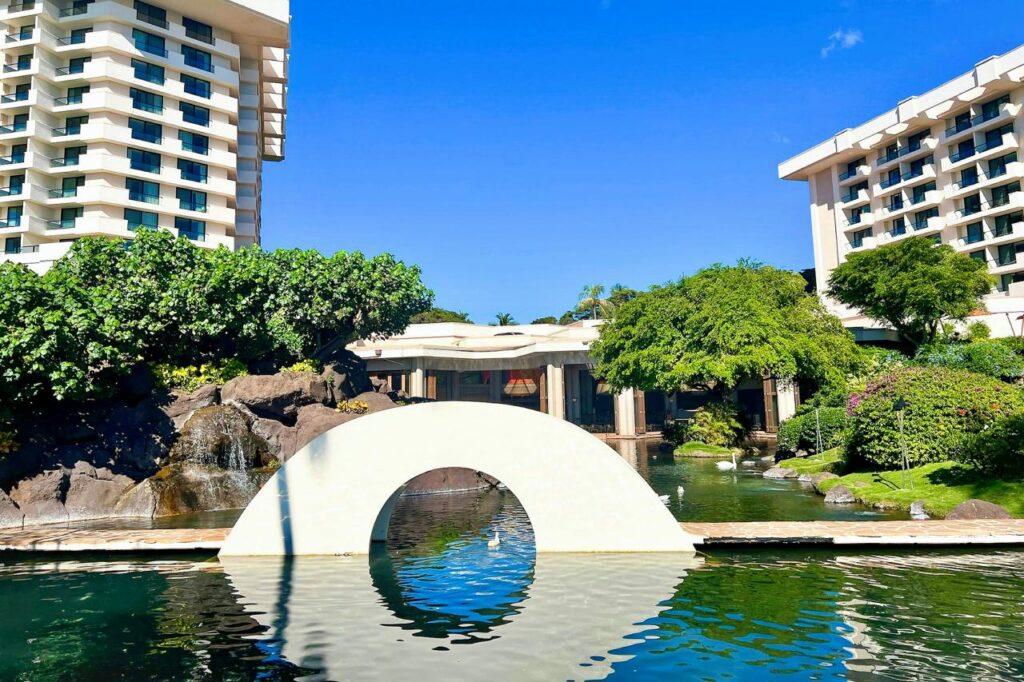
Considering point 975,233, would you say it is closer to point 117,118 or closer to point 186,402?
point 186,402

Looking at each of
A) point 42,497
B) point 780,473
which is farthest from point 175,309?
point 780,473

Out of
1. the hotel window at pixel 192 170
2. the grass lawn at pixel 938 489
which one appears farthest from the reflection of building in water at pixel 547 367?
the grass lawn at pixel 938 489

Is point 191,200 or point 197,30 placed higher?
point 197,30

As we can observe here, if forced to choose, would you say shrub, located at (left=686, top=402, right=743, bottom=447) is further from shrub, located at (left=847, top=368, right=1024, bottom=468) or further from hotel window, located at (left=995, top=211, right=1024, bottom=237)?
hotel window, located at (left=995, top=211, right=1024, bottom=237)

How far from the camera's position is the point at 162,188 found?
55.2m

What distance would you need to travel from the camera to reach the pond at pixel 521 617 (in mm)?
8727

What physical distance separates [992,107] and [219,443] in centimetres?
6940

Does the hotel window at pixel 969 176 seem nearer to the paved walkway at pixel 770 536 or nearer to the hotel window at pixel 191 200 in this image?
the paved walkway at pixel 770 536

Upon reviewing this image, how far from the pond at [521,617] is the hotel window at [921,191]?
214ft

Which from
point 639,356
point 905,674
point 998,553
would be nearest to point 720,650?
point 905,674

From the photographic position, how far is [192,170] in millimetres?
57031

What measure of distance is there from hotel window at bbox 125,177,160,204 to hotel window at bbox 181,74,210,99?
362 inches

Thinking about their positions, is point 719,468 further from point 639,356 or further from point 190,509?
point 190,509

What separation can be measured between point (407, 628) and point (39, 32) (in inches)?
2394
